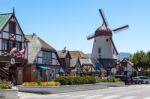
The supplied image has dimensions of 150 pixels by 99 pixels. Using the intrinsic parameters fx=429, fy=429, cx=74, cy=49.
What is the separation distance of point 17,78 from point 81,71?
26.9 meters

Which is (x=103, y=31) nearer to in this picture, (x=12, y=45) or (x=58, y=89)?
(x=12, y=45)

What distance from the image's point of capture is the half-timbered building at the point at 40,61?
60.3 meters

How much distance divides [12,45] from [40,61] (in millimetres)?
9929

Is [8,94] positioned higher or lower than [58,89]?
lower

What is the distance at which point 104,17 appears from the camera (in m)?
97.9

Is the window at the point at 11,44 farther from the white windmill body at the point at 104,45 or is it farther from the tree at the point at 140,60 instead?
the tree at the point at 140,60

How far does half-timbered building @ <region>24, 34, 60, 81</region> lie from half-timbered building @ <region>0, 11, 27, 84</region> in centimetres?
305

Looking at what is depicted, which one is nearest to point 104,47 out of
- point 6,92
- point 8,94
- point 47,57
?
point 47,57

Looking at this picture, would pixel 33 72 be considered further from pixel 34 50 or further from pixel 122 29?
pixel 122 29

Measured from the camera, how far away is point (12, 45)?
5319 centimetres

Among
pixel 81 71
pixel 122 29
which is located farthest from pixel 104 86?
pixel 122 29

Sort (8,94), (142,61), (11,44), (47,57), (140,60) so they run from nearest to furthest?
(8,94), (11,44), (47,57), (142,61), (140,60)

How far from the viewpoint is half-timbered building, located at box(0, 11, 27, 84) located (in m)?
50.5

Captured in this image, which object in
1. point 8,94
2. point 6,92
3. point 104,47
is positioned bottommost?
point 8,94
